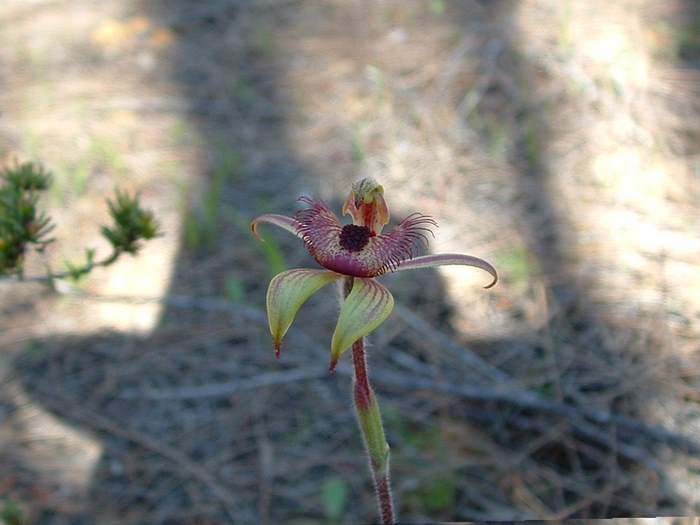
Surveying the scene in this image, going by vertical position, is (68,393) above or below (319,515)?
above

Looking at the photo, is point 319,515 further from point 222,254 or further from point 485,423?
point 222,254

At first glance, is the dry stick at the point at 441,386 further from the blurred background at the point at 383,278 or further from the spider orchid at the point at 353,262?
the spider orchid at the point at 353,262

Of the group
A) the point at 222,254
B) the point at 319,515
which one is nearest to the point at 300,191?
the point at 222,254

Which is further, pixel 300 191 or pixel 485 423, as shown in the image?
pixel 300 191

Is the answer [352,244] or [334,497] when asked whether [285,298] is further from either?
[334,497]

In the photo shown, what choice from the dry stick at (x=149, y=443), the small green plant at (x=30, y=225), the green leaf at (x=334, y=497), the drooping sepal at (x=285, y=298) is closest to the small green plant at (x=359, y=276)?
the drooping sepal at (x=285, y=298)

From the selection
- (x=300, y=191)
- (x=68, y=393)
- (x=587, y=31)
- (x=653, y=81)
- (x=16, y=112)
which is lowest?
(x=68, y=393)

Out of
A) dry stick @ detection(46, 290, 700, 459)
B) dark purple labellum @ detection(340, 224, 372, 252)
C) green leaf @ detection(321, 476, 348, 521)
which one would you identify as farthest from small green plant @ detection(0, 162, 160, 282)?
green leaf @ detection(321, 476, 348, 521)

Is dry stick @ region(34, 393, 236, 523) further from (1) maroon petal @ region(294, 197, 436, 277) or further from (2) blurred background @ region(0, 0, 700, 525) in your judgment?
(1) maroon petal @ region(294, 197, 436, 277)
